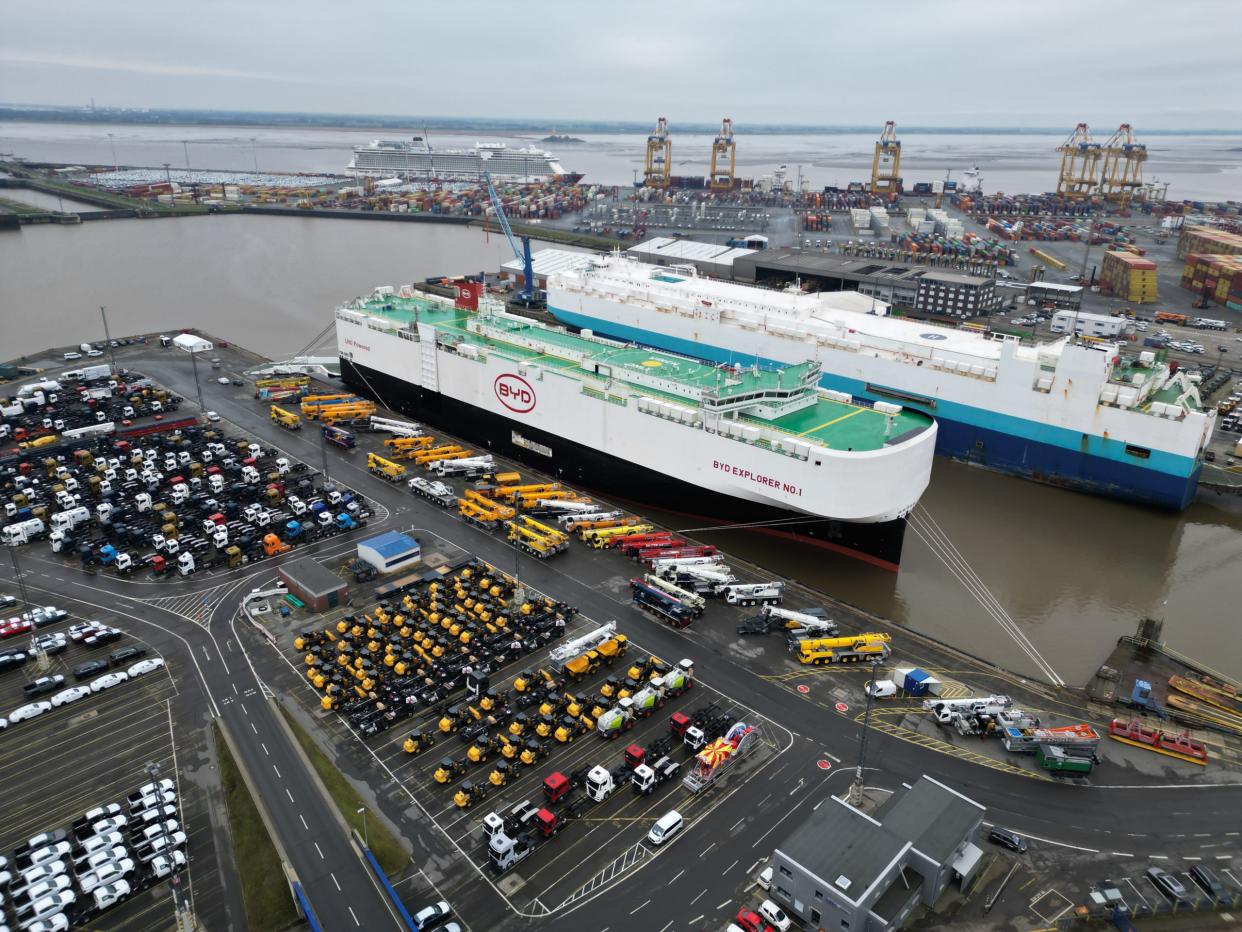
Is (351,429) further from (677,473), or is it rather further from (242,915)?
(242,915)

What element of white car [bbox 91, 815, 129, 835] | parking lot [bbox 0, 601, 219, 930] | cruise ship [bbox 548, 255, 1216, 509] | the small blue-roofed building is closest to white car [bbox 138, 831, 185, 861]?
parking lot [bbox 0, 601, 219, 930]

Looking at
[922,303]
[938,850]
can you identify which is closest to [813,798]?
[938,850]

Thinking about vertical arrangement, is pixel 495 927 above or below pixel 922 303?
below

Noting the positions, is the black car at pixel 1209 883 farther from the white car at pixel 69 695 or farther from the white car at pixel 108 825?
the white car at pixel 69 695

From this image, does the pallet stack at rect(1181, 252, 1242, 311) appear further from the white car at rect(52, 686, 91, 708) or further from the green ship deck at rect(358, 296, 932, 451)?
the white car at rect(52, 686, 91, 708)

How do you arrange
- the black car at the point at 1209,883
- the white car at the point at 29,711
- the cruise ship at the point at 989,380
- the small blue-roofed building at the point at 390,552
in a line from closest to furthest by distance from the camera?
the black car at the point at 1209,883 → the white car at the point at 29,711 → the small blue-roofed building at the point at 390,552 → the cruise ship at the point at 989,380

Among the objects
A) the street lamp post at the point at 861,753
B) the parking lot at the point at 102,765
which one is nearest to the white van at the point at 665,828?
the street lamp post at the point at 861,753
